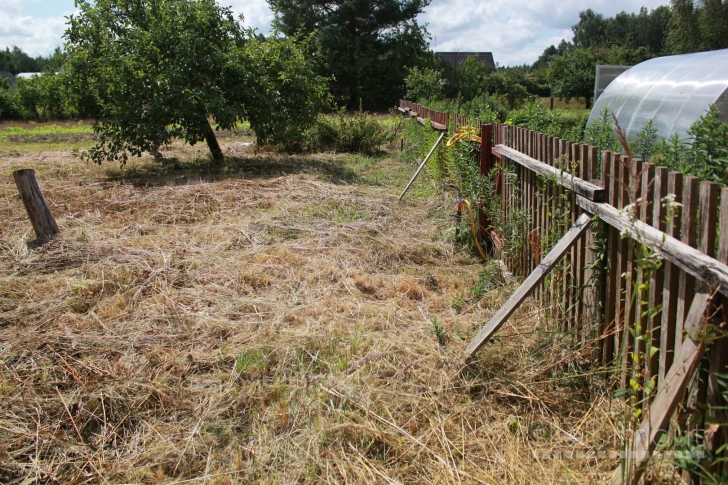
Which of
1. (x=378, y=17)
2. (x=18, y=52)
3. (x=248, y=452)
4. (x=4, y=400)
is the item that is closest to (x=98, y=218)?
(x=4, y=400)

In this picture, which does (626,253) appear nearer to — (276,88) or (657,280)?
(657,280)

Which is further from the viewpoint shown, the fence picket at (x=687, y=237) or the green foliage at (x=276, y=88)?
the green foliage at (x=276, y=88)

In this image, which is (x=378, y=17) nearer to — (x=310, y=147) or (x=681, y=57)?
(x=310, y=147)

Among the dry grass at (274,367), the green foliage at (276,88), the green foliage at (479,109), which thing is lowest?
the dry grass at (274,367)

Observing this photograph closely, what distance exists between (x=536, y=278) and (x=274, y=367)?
174cm

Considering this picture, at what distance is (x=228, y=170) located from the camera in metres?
10.2

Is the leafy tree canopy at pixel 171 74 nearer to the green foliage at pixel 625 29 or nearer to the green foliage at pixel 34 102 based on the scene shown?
the green foliage at pixel 34 102

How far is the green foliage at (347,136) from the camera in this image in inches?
523

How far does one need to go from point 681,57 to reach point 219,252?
26.9 feet

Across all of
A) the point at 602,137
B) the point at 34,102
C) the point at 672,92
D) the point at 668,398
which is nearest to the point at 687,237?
the point at 668,398

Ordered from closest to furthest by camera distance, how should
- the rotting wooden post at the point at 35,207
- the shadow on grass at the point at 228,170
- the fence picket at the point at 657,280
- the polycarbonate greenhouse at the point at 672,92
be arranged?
the fence picket at the point at 657,280 → the rotting wooden post at the point at 35,207 → the polycarbonate greenhouse at the point at 672,92 → the shadow on grass at the point at 228,170

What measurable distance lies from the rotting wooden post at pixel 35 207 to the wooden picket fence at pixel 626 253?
16.1ft

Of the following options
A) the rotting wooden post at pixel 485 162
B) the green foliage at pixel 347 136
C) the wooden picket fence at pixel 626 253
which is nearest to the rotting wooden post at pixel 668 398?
the wooden picket fence at pixel 626 253

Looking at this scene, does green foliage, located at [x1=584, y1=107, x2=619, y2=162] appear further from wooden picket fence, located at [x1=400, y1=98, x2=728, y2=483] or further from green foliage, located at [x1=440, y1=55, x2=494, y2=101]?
green foliage, located at [x1=440, y1=55, x2=494, y2=101]
